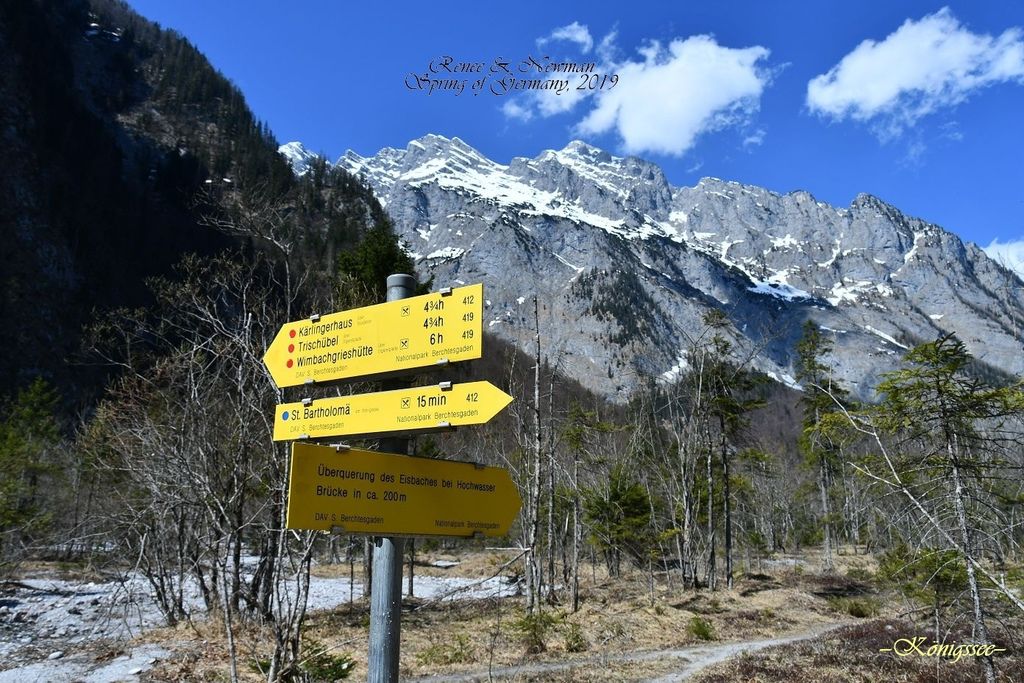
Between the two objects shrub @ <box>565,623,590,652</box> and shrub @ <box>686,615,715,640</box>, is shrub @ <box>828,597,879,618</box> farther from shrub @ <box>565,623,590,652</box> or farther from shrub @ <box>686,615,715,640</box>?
shrub @ <box>565,623,590,652</box>

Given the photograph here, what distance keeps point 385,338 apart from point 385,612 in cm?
163

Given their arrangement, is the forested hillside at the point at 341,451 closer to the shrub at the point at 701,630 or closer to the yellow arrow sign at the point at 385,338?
the shrub at the point at 701,630

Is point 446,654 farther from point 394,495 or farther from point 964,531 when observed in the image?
point 394,495

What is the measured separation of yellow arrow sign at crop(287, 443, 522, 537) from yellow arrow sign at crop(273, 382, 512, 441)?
0.83ft

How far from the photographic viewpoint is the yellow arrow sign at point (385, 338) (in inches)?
159

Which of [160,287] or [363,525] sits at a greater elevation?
[160,287]

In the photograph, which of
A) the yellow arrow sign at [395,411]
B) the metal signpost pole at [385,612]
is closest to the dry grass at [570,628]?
the metal signpost pole at [385,612]

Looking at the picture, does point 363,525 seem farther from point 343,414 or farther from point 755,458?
point 755,458

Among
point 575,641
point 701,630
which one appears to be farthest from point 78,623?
point 701,630

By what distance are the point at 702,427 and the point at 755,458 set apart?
2.22 m

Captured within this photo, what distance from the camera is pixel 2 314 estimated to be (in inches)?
2021

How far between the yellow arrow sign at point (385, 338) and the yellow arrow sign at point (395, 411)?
0.62 ft

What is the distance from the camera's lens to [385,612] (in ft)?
12.7

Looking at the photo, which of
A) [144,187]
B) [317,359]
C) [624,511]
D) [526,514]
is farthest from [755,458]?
[144,187]
